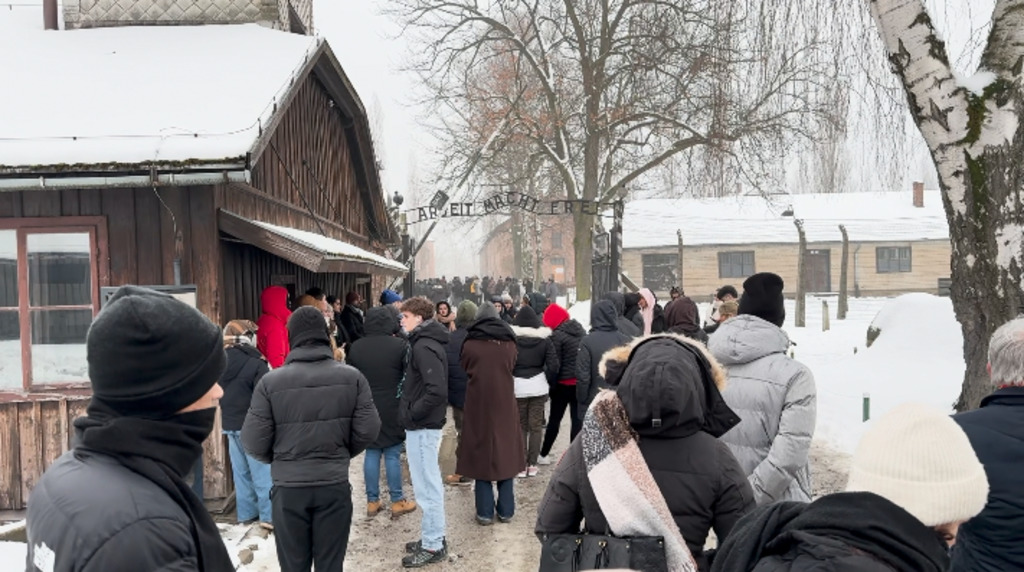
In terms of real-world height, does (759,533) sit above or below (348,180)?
below

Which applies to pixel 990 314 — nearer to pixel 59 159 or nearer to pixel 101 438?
pixel 101 438

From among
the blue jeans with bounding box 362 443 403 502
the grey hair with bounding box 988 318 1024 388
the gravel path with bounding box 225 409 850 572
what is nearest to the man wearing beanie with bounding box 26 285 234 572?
the grey hair with bounding box 988 318 1024 388

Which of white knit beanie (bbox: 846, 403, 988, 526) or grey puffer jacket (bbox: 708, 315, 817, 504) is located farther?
grey puffer jacket (bbox: 708, 315, 817, 504)

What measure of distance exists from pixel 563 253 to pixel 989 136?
173 ft

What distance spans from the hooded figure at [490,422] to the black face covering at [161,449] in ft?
16.6

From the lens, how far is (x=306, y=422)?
475cm

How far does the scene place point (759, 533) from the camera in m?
1.82

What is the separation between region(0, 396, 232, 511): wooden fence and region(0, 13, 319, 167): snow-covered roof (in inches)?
88.0

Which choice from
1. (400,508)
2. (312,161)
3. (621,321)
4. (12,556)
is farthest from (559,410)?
(312,161)

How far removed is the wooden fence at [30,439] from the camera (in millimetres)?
6961

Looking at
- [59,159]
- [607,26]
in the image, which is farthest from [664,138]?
[59,159]

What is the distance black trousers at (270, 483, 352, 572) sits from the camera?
4664 mm

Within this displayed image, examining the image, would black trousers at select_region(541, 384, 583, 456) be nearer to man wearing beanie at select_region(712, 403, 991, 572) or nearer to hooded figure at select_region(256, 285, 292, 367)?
hooded figure at select_region(256, 285, 292, 367)

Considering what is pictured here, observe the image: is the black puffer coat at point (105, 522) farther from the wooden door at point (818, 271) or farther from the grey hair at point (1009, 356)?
the wooden door at point (818, 271)
